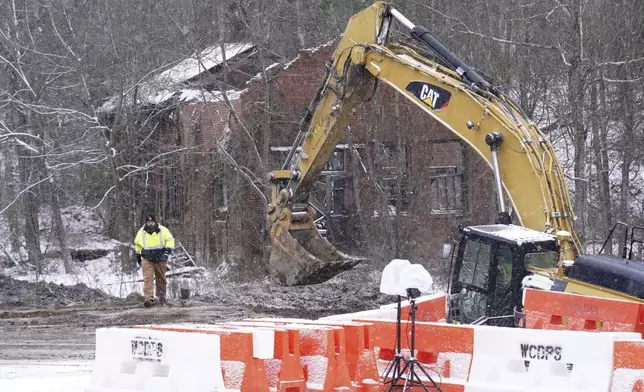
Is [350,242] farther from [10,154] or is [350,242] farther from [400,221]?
[10,154]

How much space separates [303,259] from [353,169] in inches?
520

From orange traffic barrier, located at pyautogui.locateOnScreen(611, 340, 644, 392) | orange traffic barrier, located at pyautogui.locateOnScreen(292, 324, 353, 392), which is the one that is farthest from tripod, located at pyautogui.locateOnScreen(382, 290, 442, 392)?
orange traffic barrier, located at pyautogui.locateOnScreen(611, 340, 644, 392)

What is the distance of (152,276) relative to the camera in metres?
20.5

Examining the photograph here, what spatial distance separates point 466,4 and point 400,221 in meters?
6.82

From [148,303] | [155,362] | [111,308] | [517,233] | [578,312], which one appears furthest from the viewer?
[148,303]

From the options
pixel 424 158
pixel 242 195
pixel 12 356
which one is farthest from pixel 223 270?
pixel 12 356

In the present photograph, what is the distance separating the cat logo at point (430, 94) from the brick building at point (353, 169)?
13.7 m

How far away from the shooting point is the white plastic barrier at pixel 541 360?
28.3ft

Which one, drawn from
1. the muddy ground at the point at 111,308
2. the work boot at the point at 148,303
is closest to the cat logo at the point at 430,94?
the muddy ground at the point at 111,308

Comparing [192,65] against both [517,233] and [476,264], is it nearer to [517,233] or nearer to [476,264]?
[476,264]

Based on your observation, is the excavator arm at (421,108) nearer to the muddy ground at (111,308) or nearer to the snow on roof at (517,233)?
the snow on roof at (517,233)

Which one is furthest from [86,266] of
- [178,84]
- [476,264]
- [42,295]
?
[476,264]

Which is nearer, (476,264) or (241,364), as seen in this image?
(241,364)

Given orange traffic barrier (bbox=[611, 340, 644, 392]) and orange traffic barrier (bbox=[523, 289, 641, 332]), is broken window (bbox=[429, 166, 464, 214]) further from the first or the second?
orange traffic barrier (bbox=[611, 340, 644, 392])
